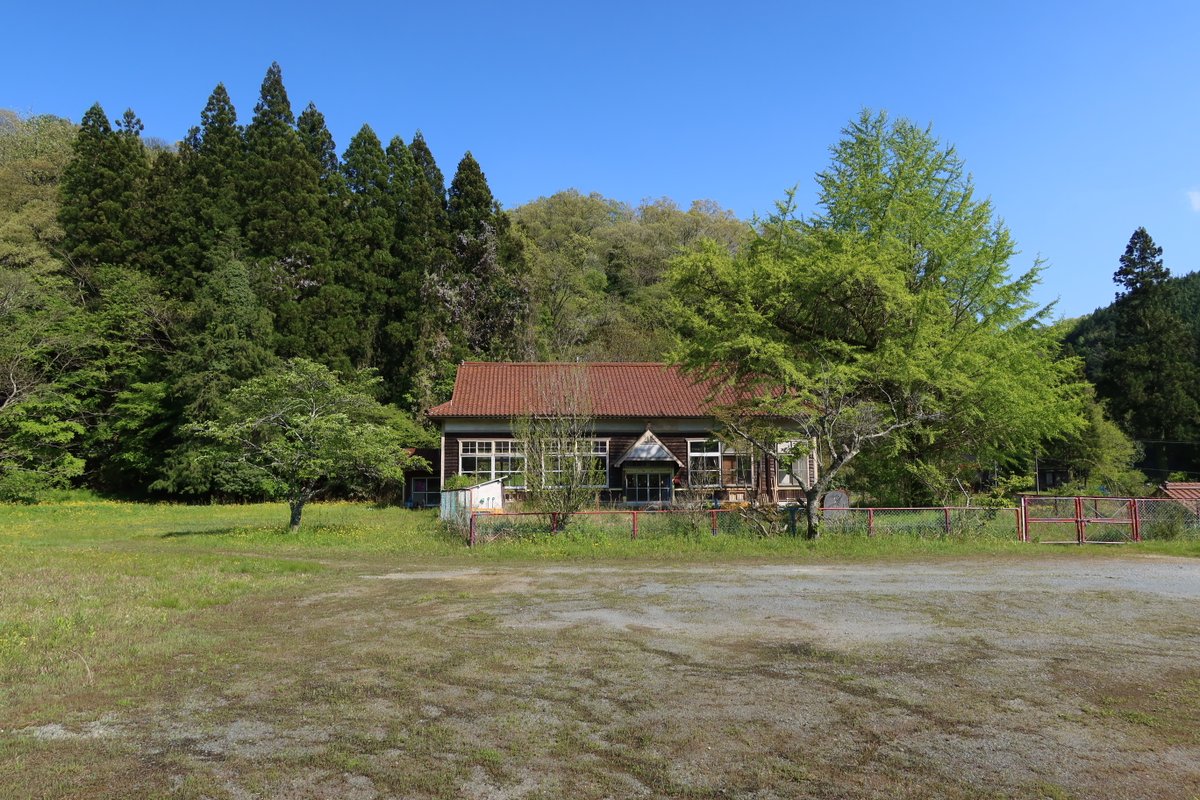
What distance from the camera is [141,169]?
4156 centimetres

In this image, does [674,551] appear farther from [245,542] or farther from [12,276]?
[12,276]

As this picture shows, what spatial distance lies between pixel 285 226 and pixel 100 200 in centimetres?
925

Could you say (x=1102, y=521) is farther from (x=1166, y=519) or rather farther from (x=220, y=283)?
(x=220, y=283)

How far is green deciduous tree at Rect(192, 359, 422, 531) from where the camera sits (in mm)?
20297

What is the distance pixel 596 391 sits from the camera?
32.6 m

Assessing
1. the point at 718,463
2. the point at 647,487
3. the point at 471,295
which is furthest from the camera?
the point at 471,295

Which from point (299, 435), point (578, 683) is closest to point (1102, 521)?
point (578, 683)

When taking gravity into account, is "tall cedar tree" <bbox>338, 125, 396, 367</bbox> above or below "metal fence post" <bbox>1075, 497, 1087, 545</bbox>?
above

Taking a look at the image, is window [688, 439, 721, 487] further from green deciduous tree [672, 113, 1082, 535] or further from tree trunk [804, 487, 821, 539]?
tree trunk [804, 487, 821, 539]

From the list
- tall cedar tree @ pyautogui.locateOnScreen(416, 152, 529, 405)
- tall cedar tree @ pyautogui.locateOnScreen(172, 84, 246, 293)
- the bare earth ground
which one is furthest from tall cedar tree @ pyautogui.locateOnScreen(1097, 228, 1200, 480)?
tall cedar tree @ pyautogui.locateOnScreen(172, 84, 246, 293)

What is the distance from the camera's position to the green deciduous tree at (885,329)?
66.4 ft

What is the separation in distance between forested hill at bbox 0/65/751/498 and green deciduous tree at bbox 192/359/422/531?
13.3 m

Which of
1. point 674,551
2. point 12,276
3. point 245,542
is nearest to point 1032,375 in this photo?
point 674,551

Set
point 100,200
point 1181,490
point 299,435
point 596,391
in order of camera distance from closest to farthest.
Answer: point 299,435 < point 1181,490 < point 596,391 < point 100,200
